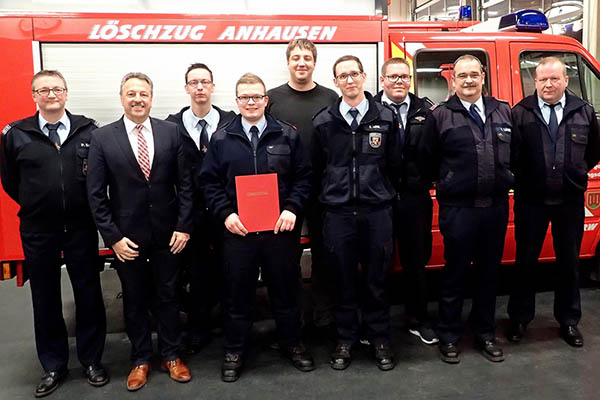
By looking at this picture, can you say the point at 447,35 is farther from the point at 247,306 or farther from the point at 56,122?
the point at 56,122

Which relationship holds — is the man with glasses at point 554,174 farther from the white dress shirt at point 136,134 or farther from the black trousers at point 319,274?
the white dress shirt at point 136,134

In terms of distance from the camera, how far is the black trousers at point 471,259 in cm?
328

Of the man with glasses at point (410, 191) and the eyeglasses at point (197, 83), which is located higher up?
the eyeglasses at point (197, 83)

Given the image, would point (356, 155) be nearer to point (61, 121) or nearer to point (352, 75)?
point (352, 75)

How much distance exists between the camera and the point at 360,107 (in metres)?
3.21

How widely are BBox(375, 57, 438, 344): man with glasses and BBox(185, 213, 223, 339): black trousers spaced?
1362 mm

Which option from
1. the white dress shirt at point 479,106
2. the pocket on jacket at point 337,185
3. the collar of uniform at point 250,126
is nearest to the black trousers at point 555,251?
the white dress shirt at point 479,106

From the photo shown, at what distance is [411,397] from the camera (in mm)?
3002

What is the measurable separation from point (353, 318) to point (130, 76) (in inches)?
84.6

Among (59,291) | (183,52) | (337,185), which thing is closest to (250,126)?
(337,185)

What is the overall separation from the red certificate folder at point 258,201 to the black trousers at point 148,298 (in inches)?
22.2

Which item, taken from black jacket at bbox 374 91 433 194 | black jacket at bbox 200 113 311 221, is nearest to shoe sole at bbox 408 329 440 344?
black jacket at bbox 374 91 433 194

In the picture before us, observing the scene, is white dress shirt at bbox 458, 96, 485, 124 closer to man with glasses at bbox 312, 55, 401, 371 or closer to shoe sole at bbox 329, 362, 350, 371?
man with glasses at bbox 312, 55, 401, 371

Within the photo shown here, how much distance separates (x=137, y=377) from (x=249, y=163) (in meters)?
1.58
